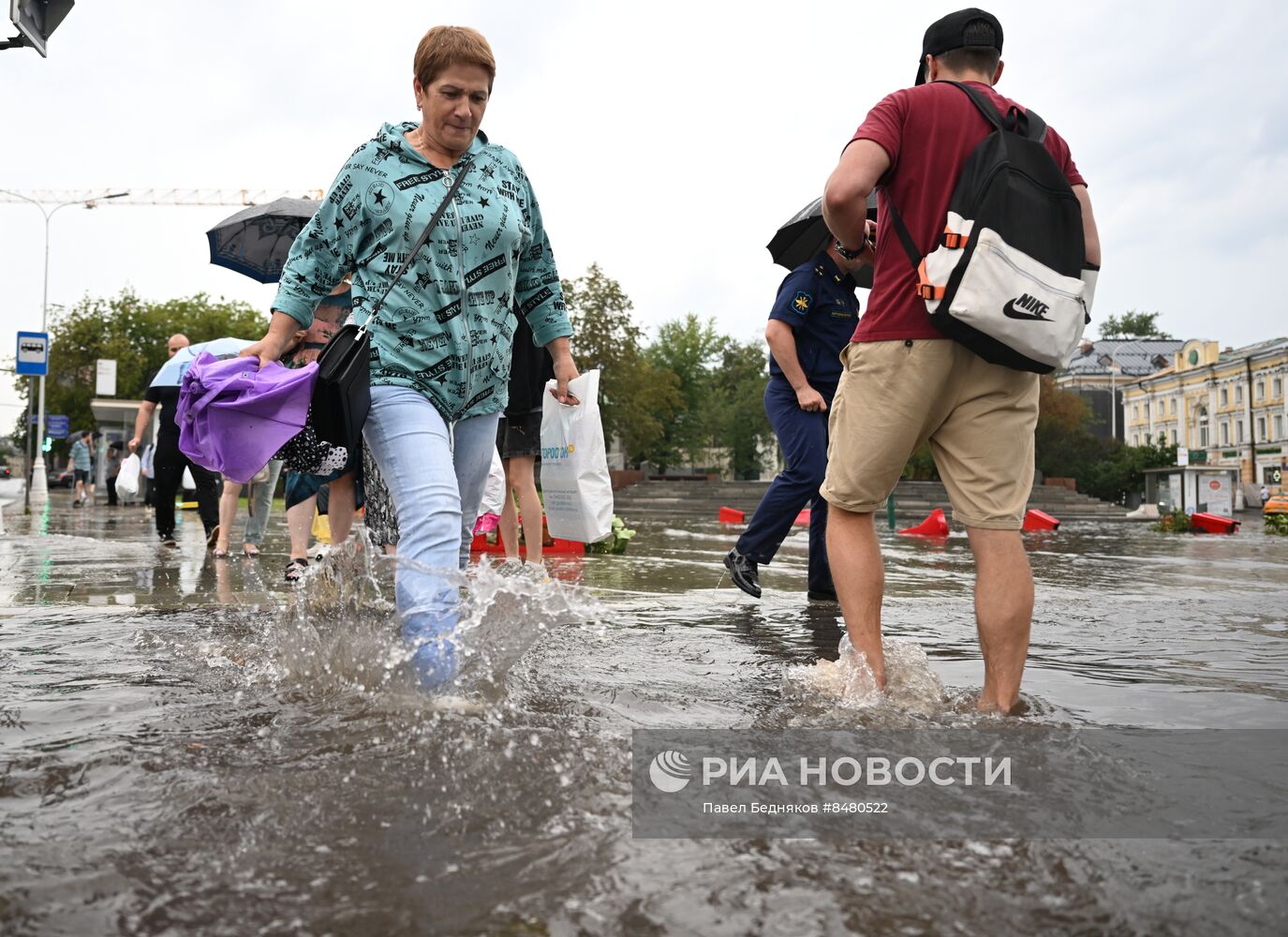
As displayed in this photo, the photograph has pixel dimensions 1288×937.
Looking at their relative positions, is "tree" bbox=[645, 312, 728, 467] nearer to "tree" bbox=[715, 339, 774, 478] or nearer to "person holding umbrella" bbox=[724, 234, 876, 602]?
"tree" bbox=[715, 339, 774, 478]

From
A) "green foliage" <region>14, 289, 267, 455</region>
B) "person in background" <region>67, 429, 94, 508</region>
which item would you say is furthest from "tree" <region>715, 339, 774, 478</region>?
"person in background" <region>67, 429, 94, 508</region>

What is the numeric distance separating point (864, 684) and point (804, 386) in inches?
102

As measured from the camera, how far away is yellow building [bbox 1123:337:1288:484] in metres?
80.3

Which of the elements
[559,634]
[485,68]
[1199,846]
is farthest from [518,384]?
[1199,846]

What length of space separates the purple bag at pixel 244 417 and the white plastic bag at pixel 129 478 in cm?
989

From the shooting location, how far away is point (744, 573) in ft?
19.7

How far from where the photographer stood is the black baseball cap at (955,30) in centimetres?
355

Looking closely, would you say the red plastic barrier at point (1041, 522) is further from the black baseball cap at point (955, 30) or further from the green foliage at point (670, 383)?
the green foliage at point (670, 383)

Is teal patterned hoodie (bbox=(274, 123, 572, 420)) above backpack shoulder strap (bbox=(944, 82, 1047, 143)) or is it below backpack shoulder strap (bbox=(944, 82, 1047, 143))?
below

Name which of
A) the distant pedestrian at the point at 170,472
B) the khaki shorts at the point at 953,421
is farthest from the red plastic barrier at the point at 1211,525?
the khaki shorts at the point at 953,421

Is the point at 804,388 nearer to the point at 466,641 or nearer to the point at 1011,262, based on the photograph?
the point at 1011,262

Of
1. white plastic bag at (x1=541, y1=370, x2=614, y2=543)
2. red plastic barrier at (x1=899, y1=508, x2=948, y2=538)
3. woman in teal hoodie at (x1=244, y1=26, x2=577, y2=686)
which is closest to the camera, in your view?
woman in teal hoodie at (x1=244, y1=26, x2=577, y2=686)

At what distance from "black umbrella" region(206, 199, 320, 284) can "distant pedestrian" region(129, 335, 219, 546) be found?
166 centimetres

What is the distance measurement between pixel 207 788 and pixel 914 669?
221 centimetres
